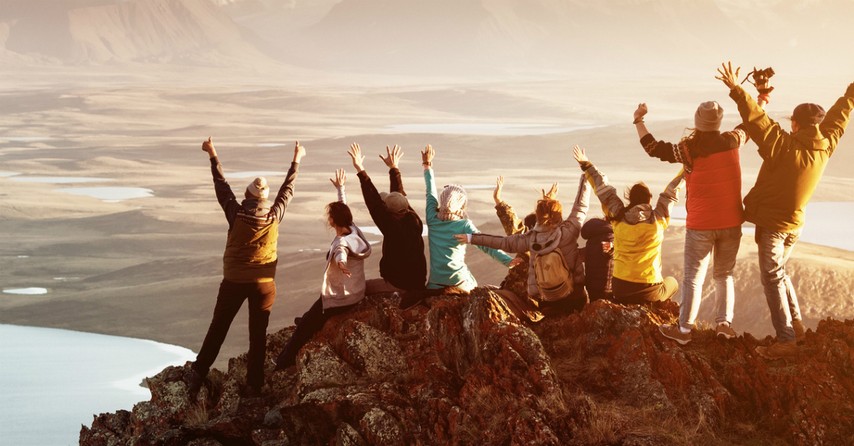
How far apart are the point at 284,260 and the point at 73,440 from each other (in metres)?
41.3

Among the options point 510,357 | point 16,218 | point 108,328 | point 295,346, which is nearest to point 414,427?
point 510,357

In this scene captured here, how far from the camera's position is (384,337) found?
Result: 31.1 feet

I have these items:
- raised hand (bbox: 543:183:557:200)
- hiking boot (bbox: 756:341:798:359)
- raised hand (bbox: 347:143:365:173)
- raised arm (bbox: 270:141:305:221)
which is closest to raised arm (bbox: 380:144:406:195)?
raised hand (bbox: 347:143:365:173)

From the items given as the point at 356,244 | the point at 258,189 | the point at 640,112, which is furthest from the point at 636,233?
the point at 258,189

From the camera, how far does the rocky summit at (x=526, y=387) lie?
7.96 m

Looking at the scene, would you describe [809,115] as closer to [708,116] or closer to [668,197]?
[708,116]

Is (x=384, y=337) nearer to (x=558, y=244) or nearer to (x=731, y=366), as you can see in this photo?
(x=558, y=244)

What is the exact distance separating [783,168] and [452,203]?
293 cm

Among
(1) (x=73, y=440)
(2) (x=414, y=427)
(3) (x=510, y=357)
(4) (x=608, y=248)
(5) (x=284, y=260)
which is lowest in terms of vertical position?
(1) (x=73, y=440)

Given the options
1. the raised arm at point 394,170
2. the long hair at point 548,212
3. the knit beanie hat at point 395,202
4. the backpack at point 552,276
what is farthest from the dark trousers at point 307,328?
the long hair at point 548,212

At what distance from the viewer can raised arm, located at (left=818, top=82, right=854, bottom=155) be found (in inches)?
326

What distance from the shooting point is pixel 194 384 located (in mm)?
10148

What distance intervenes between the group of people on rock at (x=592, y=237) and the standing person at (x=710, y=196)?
1 centimetres

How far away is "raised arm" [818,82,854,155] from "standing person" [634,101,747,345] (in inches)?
26.4
